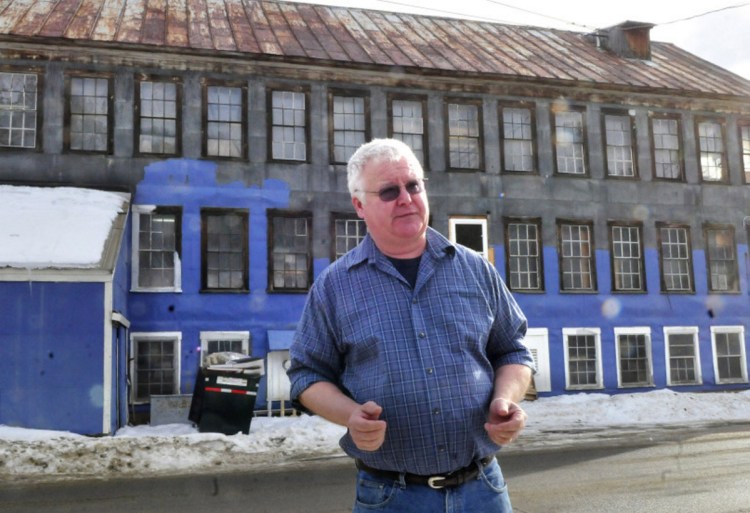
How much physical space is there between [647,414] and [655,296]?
5.39 metres

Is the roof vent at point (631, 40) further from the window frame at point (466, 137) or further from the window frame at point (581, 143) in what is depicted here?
the window frame at point (466, 137)

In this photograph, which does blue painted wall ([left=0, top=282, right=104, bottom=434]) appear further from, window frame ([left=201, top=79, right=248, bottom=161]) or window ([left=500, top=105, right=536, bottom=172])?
window ([left=500, top=105, right=536, bottom=172])

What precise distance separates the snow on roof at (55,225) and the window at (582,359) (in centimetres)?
1250

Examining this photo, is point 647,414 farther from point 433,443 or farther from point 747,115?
point 433,443

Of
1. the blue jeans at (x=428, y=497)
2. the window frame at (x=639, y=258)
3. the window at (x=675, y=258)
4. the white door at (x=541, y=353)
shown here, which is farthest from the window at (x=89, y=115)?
the blue jeans at (x=428, y=497)

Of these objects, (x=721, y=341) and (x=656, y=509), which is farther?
(x=721, y=341)

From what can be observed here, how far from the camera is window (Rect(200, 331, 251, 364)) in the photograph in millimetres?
19062

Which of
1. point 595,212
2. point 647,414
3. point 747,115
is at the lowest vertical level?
point 647,414

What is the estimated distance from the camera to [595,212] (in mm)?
22891

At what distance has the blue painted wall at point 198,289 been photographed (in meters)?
18.9

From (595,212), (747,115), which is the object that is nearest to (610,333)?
(595,212)

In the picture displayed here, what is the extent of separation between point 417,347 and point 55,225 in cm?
1530

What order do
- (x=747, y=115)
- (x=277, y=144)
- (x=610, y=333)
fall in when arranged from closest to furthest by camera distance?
(x=277, y=144), (x=610, y=333), (x=747, y=115)

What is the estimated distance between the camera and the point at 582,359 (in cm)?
2197
